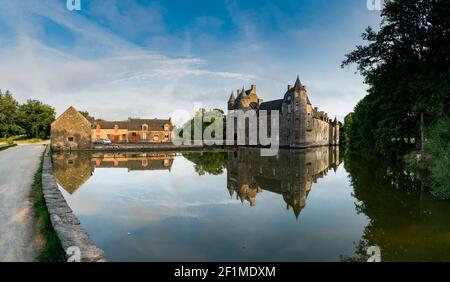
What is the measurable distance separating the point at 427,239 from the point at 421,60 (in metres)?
12.7

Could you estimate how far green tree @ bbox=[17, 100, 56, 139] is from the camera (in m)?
68.3

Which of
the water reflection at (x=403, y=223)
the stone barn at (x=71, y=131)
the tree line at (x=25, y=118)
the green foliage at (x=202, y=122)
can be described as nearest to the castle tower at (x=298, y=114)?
the green foliage at (x=202, y=122)

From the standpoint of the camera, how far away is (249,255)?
624cm

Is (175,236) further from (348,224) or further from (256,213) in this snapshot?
(348,224)

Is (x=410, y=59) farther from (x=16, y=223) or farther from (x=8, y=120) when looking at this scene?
(x=8, y=120)

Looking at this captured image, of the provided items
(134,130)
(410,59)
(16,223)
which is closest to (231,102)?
(134,130)

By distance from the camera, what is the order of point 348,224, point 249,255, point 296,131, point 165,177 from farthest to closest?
1. point 296,131
2. point 165,177
3. point 348,224
4. point 249,255

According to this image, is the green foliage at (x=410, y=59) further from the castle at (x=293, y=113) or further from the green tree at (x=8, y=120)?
the green tree at (x=8, y=120)

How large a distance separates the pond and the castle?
35.7 m

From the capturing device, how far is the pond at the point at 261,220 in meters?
6.45

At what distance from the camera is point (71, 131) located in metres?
39.8

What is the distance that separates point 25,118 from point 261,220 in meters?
76.5

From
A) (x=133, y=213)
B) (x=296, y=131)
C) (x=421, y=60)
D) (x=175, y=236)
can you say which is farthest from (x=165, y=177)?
(x=296, y=131)

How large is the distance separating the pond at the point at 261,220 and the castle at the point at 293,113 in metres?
35.7
